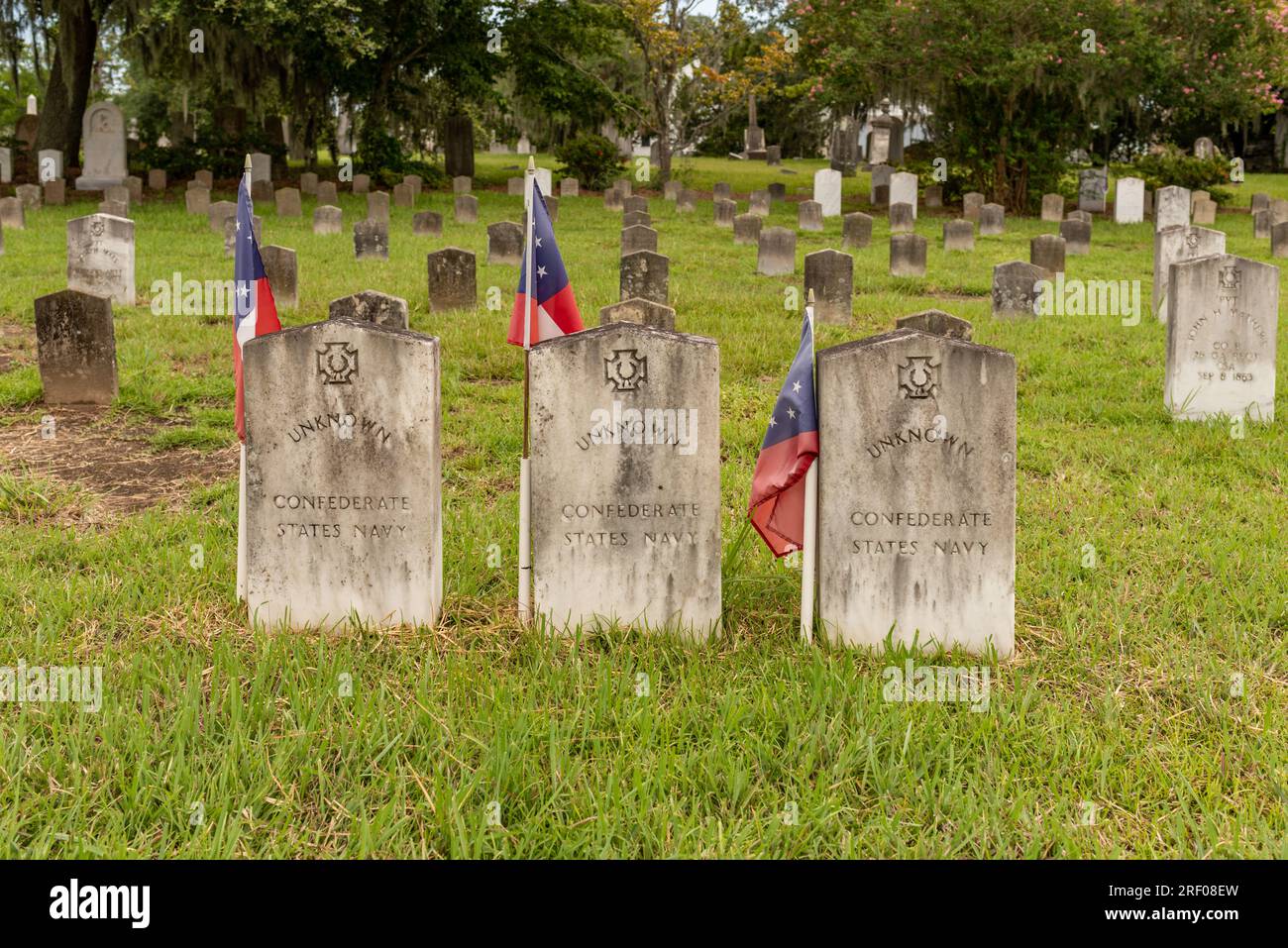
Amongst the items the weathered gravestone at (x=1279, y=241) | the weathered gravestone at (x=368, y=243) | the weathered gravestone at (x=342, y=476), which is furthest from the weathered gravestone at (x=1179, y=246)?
the weathered gravestone at (x=342, y=476)

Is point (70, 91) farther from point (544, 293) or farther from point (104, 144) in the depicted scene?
point (544, 293)

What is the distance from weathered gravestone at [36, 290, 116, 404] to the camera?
28.9ft

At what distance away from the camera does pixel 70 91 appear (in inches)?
1085

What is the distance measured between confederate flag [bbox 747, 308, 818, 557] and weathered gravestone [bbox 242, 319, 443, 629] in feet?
4.27

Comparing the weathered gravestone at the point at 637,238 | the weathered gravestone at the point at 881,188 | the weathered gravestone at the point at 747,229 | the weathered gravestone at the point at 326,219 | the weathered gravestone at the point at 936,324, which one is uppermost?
the weathered gravestone at the point at 881,188

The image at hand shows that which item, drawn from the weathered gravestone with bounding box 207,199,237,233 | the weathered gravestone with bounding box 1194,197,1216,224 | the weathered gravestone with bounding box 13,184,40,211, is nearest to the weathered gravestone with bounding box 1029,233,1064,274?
the weathered gravestone with bounding box 1194,197,1216,224

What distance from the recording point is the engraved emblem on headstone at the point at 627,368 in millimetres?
4762

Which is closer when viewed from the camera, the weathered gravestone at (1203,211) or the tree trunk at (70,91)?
the weathered gravestone at (1203,211)

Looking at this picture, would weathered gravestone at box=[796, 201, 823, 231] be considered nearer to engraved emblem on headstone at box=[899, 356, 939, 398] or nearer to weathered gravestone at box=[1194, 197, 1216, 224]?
weathered gravestone at box=[1194, 197, 1216, 224]

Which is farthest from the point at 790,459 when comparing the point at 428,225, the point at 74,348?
the point at 428,225

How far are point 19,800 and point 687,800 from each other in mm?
1933

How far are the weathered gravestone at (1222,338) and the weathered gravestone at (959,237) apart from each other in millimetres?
10482

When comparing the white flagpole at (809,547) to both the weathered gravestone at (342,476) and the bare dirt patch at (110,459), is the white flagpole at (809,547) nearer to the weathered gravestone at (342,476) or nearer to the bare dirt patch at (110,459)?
the weathered gravestone at (342,476)

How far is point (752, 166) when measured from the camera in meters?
43.5
